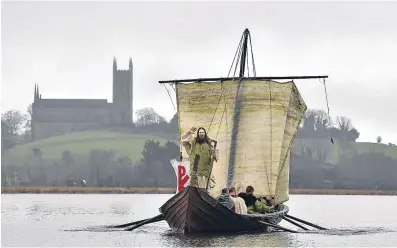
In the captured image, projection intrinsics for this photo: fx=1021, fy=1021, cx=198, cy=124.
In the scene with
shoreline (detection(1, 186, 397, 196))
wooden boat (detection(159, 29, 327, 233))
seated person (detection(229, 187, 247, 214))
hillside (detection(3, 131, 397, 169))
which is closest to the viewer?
seated person (detection(229, 187, 247, 214))

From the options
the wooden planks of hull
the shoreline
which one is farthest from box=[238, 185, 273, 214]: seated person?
the shoreline

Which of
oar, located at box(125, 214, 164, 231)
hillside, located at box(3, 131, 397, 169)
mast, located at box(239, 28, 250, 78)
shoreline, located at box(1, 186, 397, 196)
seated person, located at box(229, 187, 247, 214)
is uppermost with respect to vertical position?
hillside, located at box(3, 131, 397, 169)

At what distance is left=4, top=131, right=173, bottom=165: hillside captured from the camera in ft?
577

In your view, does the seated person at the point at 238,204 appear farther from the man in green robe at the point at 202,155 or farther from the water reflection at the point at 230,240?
the man in green robe at the point at 202,155

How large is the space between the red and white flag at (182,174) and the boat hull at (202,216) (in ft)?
7.03

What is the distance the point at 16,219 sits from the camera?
5112 centimetres

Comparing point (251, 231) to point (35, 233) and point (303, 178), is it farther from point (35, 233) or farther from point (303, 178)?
point (303, 178)

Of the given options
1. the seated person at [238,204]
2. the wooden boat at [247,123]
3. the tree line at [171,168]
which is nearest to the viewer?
the seated person at [238,204]

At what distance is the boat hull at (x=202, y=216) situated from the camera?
114 ft

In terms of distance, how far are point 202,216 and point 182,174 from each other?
440cm

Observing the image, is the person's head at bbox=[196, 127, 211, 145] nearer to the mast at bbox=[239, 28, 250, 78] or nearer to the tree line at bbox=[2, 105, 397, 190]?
the mast at bbox=[239, 28, 250, 78]

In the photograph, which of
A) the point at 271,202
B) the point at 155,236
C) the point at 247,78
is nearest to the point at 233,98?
the point at 247,78

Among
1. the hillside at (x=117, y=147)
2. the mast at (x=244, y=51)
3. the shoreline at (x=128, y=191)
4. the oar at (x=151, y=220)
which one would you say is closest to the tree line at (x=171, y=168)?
the hillside at (x=117, y=147)

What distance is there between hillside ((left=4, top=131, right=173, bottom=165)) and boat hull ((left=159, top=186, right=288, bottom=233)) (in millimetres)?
134807
